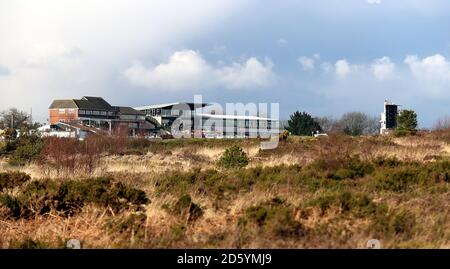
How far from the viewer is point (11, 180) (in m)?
9.44

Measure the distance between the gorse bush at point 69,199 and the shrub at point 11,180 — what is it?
1.42 meters

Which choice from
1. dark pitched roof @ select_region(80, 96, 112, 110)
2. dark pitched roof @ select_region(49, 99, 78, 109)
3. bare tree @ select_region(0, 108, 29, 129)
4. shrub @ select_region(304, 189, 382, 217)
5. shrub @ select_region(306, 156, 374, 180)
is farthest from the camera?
dark pitched roof @ select_region(49, 99, 78, 109)

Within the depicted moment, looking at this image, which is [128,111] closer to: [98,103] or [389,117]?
[98,103]

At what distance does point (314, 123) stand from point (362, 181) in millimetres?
54209

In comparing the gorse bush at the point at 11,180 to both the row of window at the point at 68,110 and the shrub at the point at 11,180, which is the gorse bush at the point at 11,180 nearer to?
the shrub at the point at 11,180

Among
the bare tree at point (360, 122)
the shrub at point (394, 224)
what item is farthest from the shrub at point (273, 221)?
the bare tree at point (360, 122)

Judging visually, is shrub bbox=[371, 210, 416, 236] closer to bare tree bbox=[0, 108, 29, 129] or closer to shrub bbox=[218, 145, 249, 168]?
shrub bbox=[218, 145, 249, 168]

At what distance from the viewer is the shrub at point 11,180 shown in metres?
9.27

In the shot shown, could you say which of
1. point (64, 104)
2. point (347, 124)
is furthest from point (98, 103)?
point (347, 124)

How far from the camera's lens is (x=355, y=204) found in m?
6.68

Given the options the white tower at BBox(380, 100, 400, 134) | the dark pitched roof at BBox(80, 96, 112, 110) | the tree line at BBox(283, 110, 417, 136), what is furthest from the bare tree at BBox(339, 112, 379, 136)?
the dark pitched roof at BBox(80, 96, 112, 110)

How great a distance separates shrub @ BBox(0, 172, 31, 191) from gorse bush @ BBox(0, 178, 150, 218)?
1424 millimetres

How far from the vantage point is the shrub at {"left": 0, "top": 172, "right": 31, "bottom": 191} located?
9271 mm
